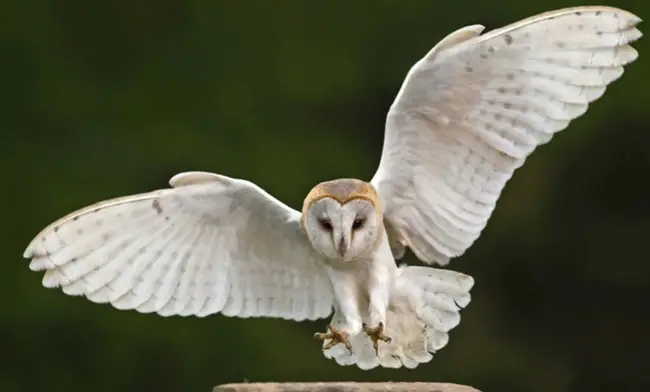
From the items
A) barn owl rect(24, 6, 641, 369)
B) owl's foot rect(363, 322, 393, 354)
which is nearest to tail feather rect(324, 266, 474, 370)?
barn owl rect(24, 6, 641, 369)

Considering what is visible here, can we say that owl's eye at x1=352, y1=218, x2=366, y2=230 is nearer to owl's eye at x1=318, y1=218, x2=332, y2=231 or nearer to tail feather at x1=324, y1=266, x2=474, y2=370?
owl's eye at x1=318, y1=218, x2=332, y2=231

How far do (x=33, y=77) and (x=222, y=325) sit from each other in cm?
70

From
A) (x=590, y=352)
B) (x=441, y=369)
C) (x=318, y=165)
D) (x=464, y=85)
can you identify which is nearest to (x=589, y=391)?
(x=590, y=352)

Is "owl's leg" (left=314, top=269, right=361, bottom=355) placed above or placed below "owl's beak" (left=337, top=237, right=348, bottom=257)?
below

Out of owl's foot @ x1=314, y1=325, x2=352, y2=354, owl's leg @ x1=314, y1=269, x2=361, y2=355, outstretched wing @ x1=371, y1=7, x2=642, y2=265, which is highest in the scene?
outstretched wing @ x1=371, y1=7, x2=642, y2=265

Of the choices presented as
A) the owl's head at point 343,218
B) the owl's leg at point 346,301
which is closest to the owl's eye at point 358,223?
the owl's head at point 343,218

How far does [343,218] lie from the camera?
1.40 m

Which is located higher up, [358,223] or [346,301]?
[358,223]

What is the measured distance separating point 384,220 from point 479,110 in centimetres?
21

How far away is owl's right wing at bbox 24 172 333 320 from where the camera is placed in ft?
4.87

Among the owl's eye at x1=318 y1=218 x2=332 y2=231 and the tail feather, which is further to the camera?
the tail feather

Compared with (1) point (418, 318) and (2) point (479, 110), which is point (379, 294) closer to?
(1) point (418, 318)

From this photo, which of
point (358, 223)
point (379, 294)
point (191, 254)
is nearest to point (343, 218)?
point (358, 223)

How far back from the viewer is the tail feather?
157 cm
